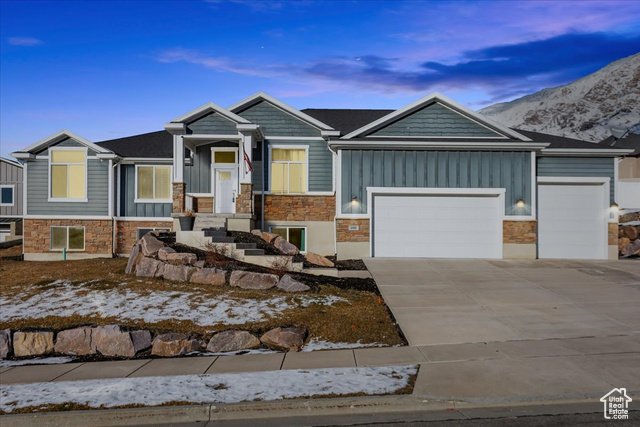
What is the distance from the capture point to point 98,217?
69.4 ft

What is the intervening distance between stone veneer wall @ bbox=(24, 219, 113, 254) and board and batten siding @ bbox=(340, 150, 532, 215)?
36.8ft

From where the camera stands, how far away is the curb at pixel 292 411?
19.1 ft

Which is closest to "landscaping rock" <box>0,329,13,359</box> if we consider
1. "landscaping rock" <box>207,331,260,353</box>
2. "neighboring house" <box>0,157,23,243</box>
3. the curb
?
the curb

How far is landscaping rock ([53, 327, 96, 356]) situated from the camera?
29.9 feet

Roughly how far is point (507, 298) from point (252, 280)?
6.19 meters

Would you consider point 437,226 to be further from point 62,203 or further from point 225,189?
point 62,203

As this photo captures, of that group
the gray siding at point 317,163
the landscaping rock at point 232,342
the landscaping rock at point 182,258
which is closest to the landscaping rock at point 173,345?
the landscaping rock at point 232,342

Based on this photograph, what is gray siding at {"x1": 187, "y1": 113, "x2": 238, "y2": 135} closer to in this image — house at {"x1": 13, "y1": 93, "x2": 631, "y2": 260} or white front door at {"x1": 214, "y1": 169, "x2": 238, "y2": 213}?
house at {"x1": 13, "y1": 93, "x2": 631, "y2": 260}

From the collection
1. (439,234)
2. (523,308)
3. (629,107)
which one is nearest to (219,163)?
(439,234)

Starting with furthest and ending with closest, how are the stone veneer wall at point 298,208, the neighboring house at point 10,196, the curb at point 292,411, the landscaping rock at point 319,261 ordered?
the neighboring house at point 10,196, the stone veneer wall at point 298,208, the landscaping rock at point 319,261, the curb at point 292,411

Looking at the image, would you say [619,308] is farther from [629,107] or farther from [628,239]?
[629,107]

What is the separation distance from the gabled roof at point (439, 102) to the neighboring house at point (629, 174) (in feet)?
35.8

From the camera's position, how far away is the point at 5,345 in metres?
9.16

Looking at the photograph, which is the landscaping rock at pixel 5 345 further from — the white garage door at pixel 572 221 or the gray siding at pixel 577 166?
the gray siding at pixel 577 166
